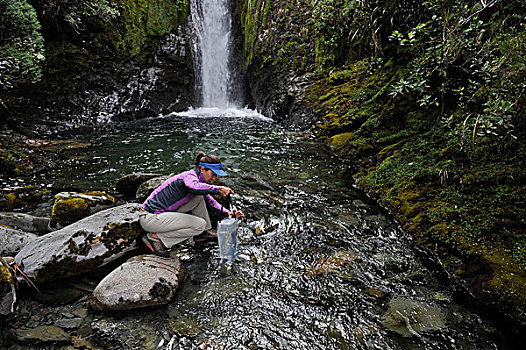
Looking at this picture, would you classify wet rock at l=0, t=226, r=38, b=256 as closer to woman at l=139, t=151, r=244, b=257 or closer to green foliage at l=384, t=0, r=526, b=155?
woman at l=139, t=151, r=244, b=257

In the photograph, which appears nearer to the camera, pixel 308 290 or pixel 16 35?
pixel 308 290

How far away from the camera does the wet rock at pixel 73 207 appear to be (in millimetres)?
4410

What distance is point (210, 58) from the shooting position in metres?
20.7

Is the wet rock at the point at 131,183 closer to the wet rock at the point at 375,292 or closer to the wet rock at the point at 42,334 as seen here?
the wet rock at the point at 42,334

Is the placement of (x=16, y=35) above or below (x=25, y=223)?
above

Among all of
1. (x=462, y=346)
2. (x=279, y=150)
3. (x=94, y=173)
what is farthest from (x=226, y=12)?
(x=462, y=346)

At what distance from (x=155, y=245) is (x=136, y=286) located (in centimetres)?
81

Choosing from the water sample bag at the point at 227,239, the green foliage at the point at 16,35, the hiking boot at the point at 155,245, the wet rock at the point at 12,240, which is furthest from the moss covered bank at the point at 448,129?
the green foliage at the point at 16,35

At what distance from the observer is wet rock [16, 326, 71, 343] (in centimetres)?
265

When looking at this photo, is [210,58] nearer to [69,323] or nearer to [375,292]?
[69,323]

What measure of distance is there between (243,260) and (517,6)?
533 centimetres

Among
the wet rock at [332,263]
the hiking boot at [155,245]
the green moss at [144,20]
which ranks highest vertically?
the green moss at [144,20]

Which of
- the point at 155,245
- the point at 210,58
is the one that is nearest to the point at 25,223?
the point at 155,245

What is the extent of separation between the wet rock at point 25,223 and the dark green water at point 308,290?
1.89 m
